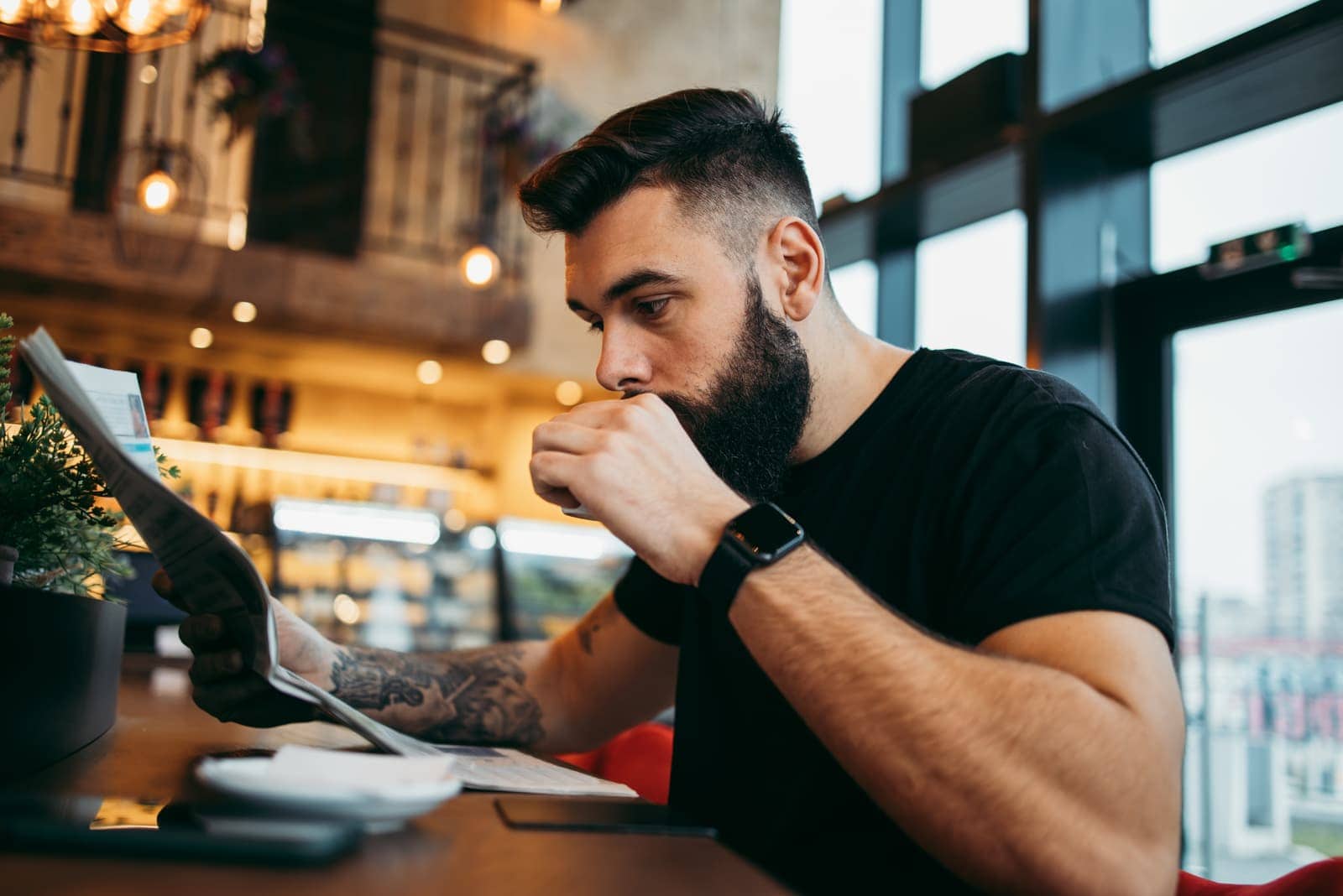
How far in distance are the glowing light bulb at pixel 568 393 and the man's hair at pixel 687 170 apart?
4.65 meters

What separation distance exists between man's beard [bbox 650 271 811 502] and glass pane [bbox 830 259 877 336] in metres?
3.84

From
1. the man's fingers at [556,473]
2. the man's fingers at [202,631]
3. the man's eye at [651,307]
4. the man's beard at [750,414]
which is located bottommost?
the man's fingers at [202,631]

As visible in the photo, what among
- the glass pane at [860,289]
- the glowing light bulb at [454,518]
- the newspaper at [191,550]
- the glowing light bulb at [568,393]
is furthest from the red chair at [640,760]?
the glowing light bulb at [454,518]

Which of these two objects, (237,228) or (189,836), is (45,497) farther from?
(237,228)

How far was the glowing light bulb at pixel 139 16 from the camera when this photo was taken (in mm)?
2746

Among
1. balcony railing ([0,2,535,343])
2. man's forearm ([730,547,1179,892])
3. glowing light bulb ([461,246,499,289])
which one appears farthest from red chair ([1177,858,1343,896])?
balcony railing ([0,2,535,343])

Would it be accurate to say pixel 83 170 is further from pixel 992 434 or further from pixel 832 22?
pixel 992 434

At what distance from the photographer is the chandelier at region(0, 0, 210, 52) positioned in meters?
2.62

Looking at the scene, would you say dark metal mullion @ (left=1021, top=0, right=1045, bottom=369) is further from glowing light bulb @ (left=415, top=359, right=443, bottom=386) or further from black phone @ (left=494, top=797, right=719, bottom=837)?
glowing light bulb @ (left=415, top=359, right=443, bottom=386)

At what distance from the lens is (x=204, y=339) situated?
5.73 metres

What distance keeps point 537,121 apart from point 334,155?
1253mm

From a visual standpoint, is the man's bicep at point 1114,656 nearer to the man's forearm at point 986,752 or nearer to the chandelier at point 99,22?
the man's forearm at point 986,752

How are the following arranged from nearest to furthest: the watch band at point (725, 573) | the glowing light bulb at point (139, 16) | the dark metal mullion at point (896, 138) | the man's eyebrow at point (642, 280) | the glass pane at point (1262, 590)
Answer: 1. the watch band at point (725, 573)
2. the man's eyebrow at point (642, 280)
3. the glowing light bulb at point (139, 16)
4. the glass pane at point (1262, 590)
5. the dark metal mullion at point (896, 138)

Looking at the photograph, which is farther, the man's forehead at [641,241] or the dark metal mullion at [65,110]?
the dark metal mullion at [65,110]
